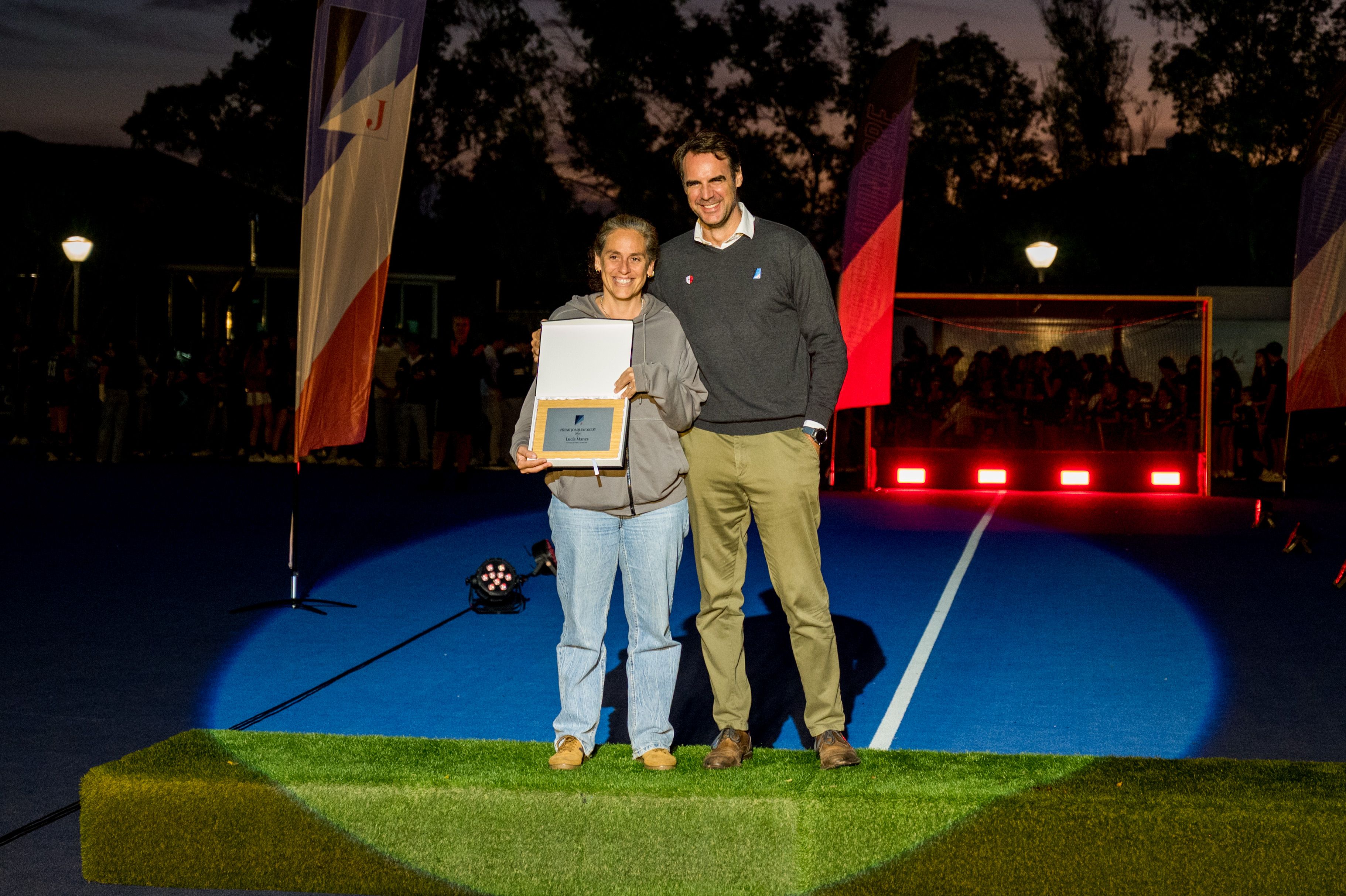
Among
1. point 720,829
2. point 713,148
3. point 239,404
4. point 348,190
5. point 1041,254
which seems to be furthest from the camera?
point 1041,254

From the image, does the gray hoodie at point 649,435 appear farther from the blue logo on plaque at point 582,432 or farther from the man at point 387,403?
the man at point 387,403

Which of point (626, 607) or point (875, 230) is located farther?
point (875, 230)

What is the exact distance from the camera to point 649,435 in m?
4.25

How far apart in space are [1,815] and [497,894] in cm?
187

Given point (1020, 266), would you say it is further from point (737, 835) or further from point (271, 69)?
point (737, 835)

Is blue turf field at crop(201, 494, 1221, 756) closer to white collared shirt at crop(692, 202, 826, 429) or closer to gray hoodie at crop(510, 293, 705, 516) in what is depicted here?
gray hoodie at crop(510, 293, 705, 516)

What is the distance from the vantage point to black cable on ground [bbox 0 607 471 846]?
14.2ft

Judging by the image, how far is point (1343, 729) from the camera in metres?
5.75

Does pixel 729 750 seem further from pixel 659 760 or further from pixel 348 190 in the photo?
pixel 348 190

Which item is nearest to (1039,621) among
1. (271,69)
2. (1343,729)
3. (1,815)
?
(1343,729)

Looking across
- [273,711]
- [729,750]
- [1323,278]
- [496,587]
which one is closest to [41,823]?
[273,711]

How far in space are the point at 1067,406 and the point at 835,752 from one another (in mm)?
15251

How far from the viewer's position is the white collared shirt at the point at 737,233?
4.45m

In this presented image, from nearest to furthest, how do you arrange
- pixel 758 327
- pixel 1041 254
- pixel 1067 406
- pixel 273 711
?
pixel 758 327 < pixel 273 711 < pixel 1067 406 < pixel 1041 254
